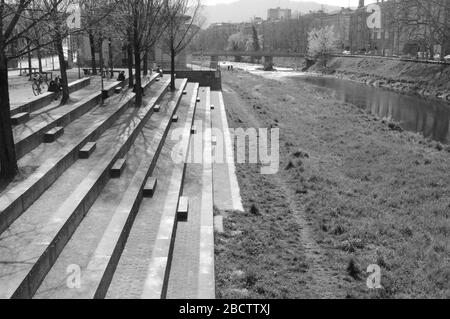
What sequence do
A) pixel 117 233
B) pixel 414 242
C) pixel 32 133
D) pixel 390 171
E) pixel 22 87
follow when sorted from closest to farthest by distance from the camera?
1. pixel 117 233
2. pixel 414 242
3. pixel 32 133
4. pixel 390 171
5. pixel 22 87

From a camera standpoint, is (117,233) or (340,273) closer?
(117,233)

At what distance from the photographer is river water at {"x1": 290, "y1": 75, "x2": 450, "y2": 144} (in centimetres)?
2878

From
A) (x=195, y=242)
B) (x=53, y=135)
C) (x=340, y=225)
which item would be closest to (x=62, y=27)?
(x=53, y=135)

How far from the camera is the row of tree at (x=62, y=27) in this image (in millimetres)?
8438

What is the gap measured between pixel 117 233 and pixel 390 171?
1046cm

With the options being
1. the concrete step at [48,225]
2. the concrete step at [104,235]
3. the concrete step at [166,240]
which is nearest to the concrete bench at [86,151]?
the concrete step at [48,225]

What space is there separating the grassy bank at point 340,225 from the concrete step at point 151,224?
4.05 ft

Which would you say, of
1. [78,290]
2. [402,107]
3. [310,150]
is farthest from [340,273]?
[402,107]

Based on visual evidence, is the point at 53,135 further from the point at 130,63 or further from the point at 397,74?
the point at 397,74

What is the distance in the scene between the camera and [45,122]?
12086 millimetres

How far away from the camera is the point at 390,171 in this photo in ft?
49.9

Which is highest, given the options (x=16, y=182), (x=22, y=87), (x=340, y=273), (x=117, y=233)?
(x=22, y=87)

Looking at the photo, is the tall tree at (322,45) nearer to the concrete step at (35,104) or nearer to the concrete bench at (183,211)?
the concrete step at (35,104)
